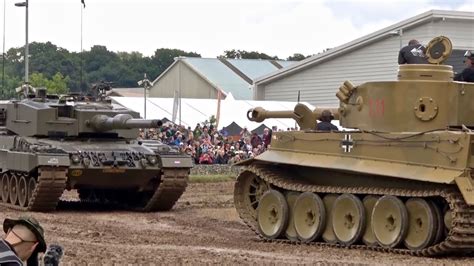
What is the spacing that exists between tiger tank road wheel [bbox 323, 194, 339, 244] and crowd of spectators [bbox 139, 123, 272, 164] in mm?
16171

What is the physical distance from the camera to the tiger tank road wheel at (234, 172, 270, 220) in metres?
18.2

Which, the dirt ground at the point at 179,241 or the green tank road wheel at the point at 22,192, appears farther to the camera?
the green tank road wheel at the point at 22,192

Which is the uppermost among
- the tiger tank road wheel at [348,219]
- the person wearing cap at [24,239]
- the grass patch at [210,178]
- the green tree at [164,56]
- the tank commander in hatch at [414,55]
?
the green tree at [164,56]

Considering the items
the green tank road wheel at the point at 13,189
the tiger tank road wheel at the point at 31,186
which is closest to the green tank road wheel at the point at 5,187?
the green tank road wheel at the point at 13,189

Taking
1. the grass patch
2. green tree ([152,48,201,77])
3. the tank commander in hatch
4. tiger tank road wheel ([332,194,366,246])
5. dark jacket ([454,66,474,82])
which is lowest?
the grass patch

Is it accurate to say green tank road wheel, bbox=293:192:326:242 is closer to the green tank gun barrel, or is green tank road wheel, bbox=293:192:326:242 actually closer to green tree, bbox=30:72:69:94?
the green tank gun barrel

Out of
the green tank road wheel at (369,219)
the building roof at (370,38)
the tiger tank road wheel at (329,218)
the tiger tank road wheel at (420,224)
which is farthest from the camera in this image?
the building roof at (370,38)

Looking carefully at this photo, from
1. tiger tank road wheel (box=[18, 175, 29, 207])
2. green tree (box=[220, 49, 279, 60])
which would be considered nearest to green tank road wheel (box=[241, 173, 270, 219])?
tiger tank road wheel (box=[18, 175, 29, 207])

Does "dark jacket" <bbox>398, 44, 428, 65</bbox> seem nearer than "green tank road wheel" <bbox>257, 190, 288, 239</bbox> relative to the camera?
Yes

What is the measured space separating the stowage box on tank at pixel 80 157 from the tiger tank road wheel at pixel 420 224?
721 cm

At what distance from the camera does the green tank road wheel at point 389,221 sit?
48.3 ft

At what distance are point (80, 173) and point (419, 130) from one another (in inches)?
322

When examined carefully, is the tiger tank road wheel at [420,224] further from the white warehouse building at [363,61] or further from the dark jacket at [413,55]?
the white warehouse building at [363,61]

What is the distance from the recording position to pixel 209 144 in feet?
115
